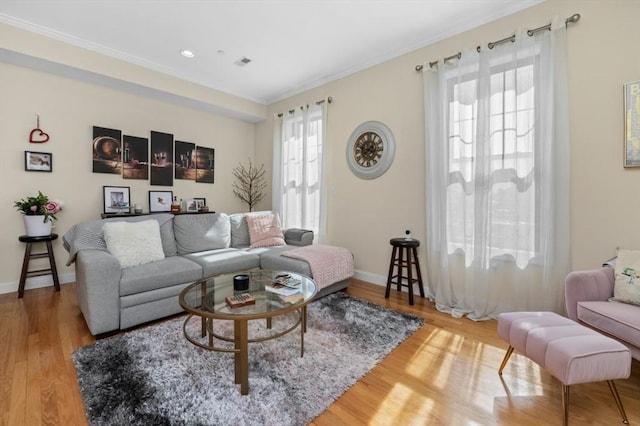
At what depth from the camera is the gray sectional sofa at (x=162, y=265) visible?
219 cm

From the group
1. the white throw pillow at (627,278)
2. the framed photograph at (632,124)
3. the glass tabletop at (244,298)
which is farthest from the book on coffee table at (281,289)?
the framed photograph at (632,124)

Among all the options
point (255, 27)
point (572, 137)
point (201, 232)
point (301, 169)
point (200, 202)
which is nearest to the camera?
point (572, 137)

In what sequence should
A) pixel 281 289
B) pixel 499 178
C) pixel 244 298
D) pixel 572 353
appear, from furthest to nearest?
pixel 499 178 → pixel 281 289 → pixel 244 298 → pixel 572 353

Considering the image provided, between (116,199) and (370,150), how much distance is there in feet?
11.7

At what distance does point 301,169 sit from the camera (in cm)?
447

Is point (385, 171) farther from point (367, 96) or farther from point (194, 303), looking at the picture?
point (194, 303)

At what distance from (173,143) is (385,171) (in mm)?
3314

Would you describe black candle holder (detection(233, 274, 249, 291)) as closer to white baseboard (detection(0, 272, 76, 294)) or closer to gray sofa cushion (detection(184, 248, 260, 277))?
gray sofa cushion (detection(184, 248, 260, 277))

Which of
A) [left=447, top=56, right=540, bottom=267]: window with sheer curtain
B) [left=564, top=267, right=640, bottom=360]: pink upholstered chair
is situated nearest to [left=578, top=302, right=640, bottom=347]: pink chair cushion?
[left=564, top=267, right=640, bottom=360]: pink upholstered chair

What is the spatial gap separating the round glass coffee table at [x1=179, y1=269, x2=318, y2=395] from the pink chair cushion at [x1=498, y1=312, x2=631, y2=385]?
1292 millimetres

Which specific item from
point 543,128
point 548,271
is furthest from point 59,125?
point 548,271

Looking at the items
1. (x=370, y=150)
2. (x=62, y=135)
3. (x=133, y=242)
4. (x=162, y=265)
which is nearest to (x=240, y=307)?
(x=162, y=265)

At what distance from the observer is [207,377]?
67.5 inches

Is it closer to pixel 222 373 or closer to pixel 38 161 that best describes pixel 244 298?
pixel 222 373
